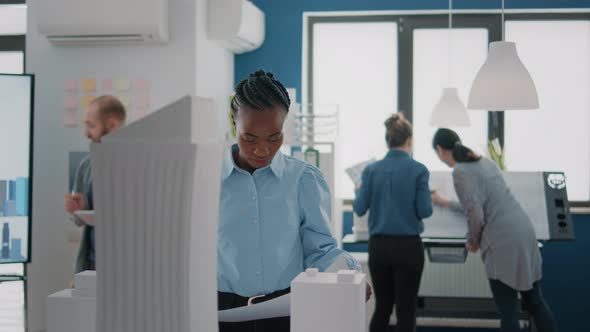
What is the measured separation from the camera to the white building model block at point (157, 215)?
35.7 inches

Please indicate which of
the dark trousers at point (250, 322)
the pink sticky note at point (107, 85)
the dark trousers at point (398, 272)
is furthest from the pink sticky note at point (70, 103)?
the dark trousers at point (250, 322)

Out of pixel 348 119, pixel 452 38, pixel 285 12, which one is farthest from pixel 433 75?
pixel 285 12

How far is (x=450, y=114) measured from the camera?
497cm

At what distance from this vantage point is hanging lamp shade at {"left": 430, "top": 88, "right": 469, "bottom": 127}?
16.3 ft

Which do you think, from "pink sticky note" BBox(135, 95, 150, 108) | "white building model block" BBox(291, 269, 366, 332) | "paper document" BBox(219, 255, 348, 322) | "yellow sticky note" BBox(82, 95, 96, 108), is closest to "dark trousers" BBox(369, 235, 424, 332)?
"pink sticky note" BBox(135, 95, 150, 108)

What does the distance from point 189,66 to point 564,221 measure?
2549mm

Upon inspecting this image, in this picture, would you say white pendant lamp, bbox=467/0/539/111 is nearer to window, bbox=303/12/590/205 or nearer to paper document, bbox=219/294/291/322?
window, bbox=303/12/590/205

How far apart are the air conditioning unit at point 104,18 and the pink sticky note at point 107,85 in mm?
280

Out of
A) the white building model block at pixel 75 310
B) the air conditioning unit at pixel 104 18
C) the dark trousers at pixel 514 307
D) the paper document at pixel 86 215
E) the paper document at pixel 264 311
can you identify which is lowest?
the dark trousers at pixel 514 307

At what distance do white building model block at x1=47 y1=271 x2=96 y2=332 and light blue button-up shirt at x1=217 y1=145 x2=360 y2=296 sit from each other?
60 cm

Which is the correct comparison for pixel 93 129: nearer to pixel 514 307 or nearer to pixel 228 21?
pixel 228 21

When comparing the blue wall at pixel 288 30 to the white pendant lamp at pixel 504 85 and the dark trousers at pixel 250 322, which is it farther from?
the dark trousers at pixel 250 322

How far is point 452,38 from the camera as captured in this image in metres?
5.86

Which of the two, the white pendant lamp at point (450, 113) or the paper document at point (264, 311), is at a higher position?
the white pendant lamp at point (450, 113)
